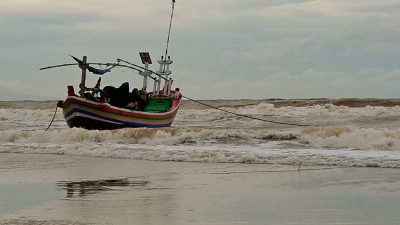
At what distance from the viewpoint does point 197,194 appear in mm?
8898

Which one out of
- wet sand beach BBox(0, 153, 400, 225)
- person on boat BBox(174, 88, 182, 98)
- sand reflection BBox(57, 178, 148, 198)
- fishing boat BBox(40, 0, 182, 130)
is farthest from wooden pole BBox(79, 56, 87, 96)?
sand reflection BBox(57, 178, 148, 198)

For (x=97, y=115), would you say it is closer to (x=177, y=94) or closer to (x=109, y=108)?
(x=109, y=108)

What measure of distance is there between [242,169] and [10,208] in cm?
538

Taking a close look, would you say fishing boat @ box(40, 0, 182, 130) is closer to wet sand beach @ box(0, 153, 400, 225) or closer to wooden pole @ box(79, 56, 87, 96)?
wooden pole @ box(79, 56, 87, 96)

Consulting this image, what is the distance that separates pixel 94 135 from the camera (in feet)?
65.8

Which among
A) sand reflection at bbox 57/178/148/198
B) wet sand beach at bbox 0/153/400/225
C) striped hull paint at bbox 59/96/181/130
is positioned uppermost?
striped hull paint at bbox 59/96/181/130

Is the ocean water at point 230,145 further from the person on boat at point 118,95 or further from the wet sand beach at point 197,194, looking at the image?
the person on boat at point 118,95

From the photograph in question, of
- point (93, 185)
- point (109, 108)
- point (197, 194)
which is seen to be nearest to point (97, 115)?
point (109, 108)

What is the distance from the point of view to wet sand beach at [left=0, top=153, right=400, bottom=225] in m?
7.12

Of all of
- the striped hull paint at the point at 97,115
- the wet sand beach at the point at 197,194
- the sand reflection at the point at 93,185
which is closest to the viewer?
the wet sand beach at the point at 197,194

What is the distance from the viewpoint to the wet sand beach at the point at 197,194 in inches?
280

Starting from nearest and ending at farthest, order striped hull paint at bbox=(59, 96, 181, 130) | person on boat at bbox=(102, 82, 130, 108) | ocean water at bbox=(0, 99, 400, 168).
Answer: ocean water at bbox=(0, 99, 400, 168)
striped hull paint at bbox=(59, 96, 181, 130)
person on boat at bbox=(102, 82, 130, 108)

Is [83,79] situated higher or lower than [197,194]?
higher

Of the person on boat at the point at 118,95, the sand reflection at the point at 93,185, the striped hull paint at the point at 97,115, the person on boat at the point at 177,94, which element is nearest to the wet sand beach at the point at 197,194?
the sand reflection at the point at 93,185
